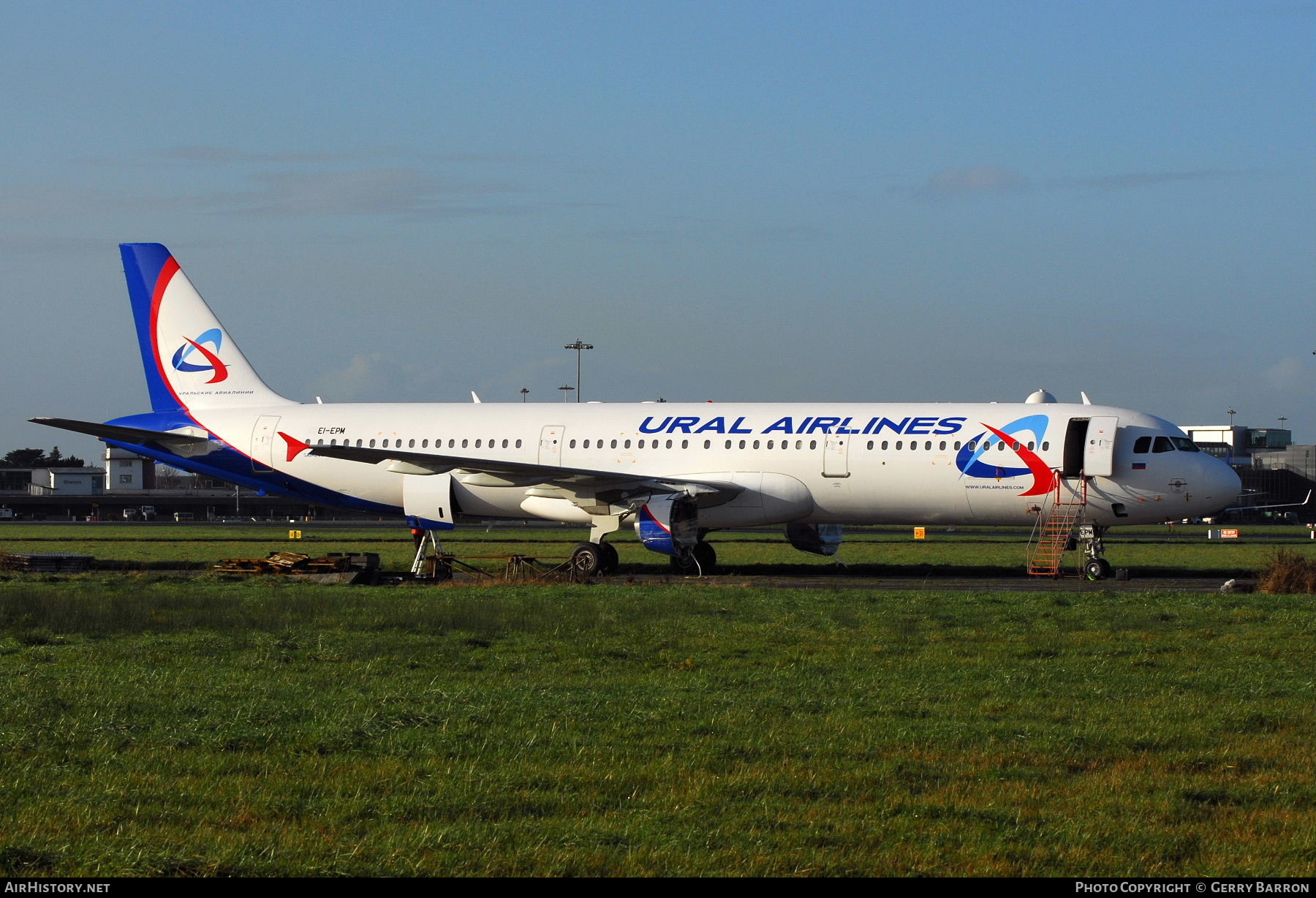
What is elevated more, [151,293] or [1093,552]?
[151,293]

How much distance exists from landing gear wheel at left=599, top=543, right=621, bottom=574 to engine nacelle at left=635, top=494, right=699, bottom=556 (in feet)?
3.55

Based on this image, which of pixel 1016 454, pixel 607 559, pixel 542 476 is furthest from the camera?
pixel 607 559

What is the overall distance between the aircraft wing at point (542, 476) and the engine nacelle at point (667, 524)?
2.04ft

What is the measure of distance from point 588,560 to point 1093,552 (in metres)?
11.5

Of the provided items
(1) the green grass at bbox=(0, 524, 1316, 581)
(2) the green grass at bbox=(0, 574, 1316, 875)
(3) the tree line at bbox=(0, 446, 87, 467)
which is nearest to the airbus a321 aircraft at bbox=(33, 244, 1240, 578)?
(1) the green grass at bbox=(0, 524, 1316, 581)

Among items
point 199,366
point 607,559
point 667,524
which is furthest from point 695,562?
point 199,366

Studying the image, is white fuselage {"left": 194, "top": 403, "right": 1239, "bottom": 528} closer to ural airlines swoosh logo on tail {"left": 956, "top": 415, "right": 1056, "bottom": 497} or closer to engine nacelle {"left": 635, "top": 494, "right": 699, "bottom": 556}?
ural airlines swoosh logo on tail {"left": 956, "top": 415, "right": 1056, "bottom": 497}

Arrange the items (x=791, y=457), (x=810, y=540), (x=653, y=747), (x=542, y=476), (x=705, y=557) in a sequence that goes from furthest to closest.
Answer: (x=810, y=540) < (x=705, y=557) < (x=791, y=457) < (x=542, y=476) < (x=653, y=747)

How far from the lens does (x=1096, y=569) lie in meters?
29.6

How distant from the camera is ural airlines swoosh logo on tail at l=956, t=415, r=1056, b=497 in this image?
30.2 metres

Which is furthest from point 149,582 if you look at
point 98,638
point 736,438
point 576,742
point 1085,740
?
point 1085,740

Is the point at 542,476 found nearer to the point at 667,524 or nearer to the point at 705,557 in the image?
the point at 667,524

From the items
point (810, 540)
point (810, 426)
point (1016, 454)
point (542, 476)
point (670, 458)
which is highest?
point (810, 426)

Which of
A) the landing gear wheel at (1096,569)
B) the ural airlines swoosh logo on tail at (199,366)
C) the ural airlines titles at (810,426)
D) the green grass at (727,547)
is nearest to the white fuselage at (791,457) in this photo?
the ural airlines titles at (810,426)
